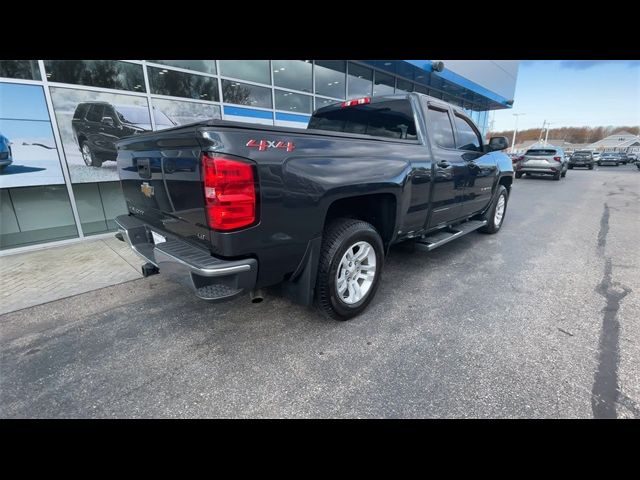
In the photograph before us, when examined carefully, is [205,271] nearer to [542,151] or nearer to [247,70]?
[247,70]

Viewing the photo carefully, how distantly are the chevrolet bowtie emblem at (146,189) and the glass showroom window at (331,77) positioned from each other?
8251 millimetres

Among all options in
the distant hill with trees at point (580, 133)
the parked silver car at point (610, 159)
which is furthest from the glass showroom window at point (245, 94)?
the distant hill with trees at point (580, 133)

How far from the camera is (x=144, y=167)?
248 centimetres

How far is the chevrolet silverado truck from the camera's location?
188cm

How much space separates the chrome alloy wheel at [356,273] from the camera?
2748 mm

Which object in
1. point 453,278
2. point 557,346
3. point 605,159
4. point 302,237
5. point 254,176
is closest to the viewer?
point 254,176

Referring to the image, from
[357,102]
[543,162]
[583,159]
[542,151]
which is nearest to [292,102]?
[357,102]

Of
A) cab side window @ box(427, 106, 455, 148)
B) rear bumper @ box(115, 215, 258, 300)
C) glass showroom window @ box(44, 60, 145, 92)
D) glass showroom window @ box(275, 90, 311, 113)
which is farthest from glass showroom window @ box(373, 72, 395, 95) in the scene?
rear bumper @ box(115, 215, 258, 300)

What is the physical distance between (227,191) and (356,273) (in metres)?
1.54

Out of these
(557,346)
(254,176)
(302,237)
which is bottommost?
(557,346)

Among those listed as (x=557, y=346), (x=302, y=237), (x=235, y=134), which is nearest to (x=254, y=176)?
(x=235, y=134)

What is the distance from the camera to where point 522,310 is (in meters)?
3.07
